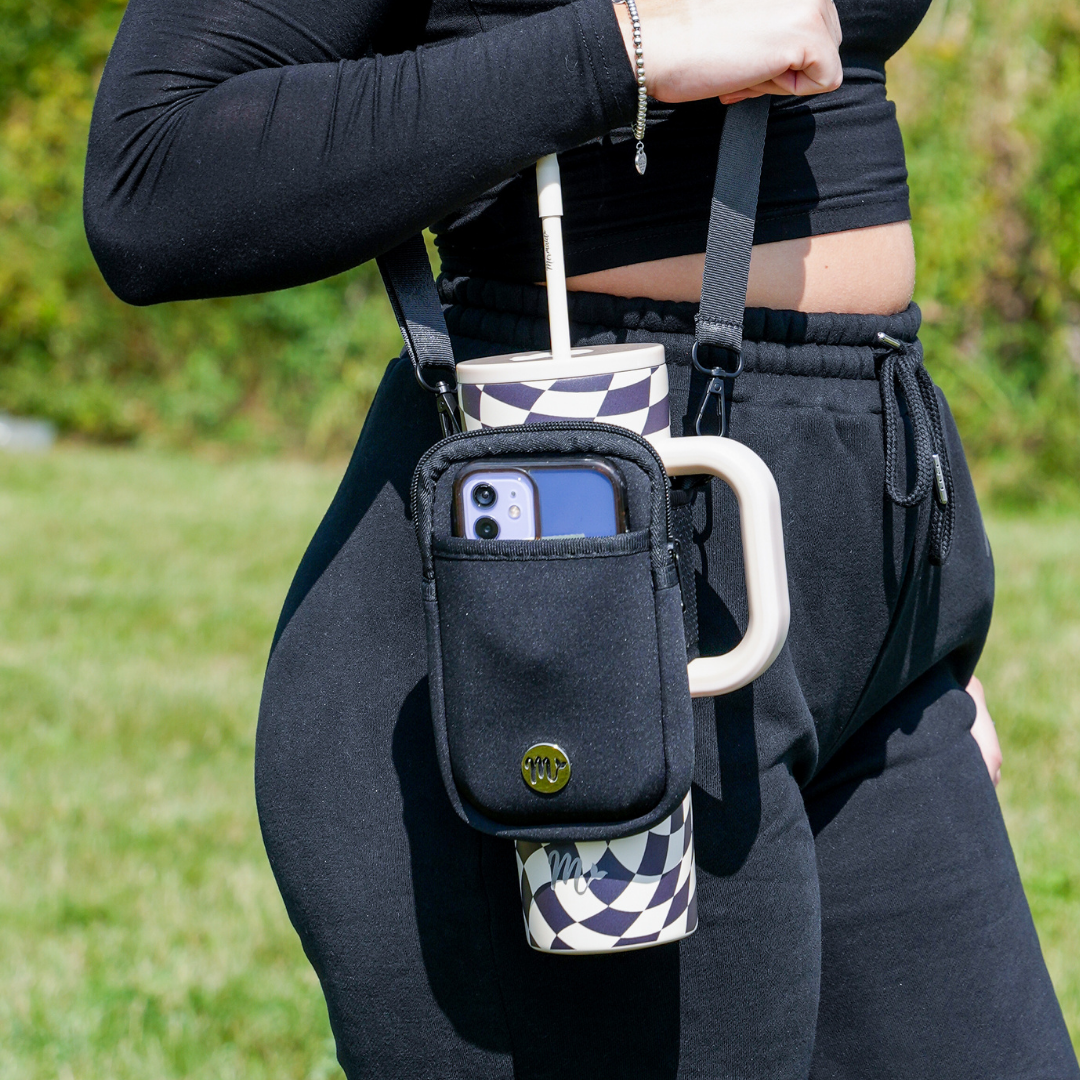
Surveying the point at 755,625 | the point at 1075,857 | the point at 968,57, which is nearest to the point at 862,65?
the point at 755,625

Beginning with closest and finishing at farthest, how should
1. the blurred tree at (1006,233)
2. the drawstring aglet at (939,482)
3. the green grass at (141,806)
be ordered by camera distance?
the drawstring aglet at (939,482) → the green grass at (141,806) → the blurred tree at (1006,233)

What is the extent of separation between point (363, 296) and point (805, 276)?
772 centimetres

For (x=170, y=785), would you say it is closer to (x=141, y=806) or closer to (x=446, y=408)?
(x=141, y=806)

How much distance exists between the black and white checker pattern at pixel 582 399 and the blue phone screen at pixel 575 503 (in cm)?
4

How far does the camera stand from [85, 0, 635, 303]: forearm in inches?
36.8

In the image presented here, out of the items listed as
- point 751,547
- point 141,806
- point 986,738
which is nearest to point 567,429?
point 751,547

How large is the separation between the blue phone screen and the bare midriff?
0.77 ft

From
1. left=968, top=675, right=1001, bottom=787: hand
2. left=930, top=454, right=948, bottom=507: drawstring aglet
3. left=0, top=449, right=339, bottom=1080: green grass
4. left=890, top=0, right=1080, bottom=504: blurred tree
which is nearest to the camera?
left=930, top=454, right=948, bottom=507: drawstring aglet

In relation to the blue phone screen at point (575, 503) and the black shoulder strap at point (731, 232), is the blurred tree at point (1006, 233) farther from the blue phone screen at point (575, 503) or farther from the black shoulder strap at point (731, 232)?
the blue phone screen at point (575, 503)

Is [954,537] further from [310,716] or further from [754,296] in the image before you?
[310,716]

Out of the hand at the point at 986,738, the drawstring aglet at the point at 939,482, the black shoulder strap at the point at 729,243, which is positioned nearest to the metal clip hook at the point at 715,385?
the black shoulder strap at the point at 729,243

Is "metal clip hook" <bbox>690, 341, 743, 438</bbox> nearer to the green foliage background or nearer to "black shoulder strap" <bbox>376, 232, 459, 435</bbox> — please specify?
"black shoulder strap" <bbox>376, 232, 459, 435</bbox>

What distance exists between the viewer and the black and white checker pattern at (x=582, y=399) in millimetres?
935

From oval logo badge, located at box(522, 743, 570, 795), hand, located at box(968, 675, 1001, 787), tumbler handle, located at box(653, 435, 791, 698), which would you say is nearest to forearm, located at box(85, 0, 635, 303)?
tumbler handle, located at box(653, 435, 791, 698)
